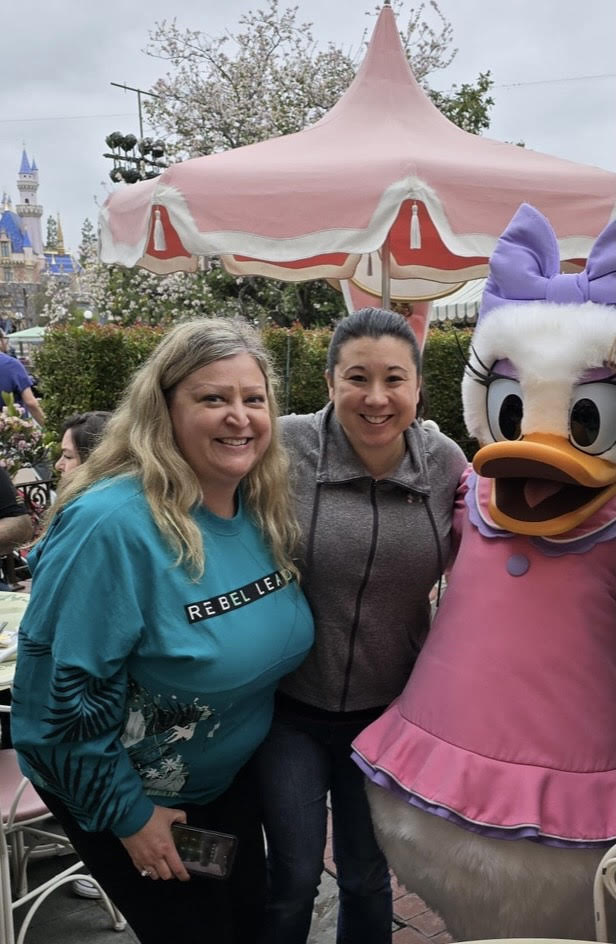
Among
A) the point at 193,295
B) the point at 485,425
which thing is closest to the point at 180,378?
the point at 485,425

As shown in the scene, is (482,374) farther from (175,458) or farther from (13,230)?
(13,230)

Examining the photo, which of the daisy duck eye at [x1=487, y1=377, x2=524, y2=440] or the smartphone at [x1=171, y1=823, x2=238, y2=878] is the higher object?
the daisy duck eye at [x1=487, y1=377, x2=524, y2=440]

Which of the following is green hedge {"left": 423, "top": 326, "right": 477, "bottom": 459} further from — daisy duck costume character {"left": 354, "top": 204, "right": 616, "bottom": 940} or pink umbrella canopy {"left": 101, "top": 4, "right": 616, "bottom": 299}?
daisy duck costume character {"left": 354, "top": 204, "right": 616, "bottom": 940}

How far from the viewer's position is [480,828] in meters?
1.51

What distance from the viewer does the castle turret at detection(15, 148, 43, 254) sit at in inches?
3583

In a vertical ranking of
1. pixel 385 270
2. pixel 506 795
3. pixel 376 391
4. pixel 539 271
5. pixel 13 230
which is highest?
pixel 13 230

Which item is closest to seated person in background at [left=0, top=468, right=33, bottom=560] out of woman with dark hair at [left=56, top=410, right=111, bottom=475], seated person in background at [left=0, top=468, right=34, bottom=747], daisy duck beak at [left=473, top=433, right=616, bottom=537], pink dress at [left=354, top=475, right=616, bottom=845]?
seated person in background at [left=0, top=468, right=34, bottom=747]

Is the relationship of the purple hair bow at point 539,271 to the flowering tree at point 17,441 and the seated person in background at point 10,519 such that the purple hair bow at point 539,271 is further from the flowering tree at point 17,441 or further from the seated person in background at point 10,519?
the flowering tree at point 17,441

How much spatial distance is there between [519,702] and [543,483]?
1.43 ft

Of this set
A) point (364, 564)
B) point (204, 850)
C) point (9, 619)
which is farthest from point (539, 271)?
point (9, 619)

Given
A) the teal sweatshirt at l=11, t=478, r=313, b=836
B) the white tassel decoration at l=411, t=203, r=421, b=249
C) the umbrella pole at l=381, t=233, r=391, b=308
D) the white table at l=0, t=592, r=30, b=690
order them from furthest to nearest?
the umbrella pole at l=381, t=233, r=391, b=308
the white tassel decoration at l=411, t=203, r=421, b=249
the white table at l=0, t=592, r=30, b=690
the teal sweatshirt at l=11, t=478, r=313, b=836

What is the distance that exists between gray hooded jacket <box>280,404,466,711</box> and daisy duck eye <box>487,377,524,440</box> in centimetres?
20

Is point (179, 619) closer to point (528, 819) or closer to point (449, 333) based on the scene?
point (528, 819)

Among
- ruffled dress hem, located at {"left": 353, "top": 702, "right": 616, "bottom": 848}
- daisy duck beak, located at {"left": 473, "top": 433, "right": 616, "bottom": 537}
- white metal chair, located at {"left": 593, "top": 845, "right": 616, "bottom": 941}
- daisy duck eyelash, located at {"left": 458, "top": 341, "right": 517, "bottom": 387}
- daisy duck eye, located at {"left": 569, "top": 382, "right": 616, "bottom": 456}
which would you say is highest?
daisy duck eyelash, located at {"left": 458, "top": 341, "right": 517, "bottom": 387}
